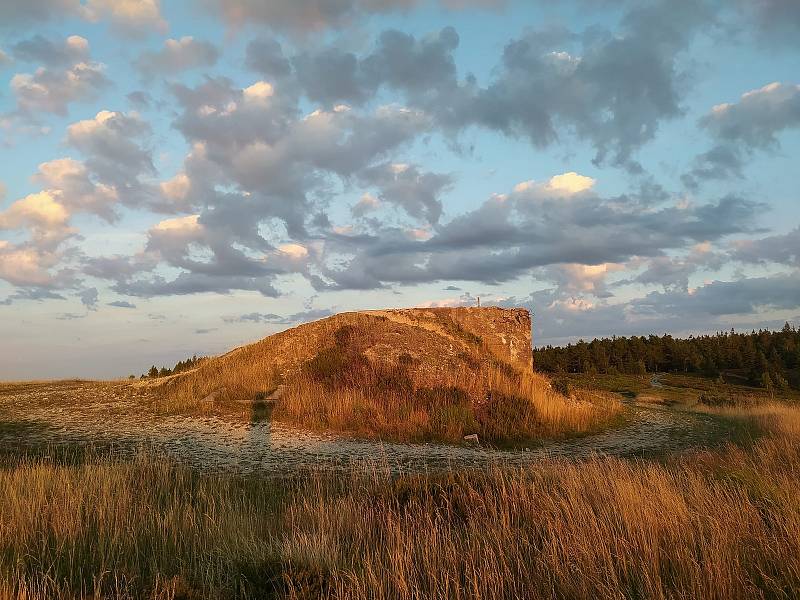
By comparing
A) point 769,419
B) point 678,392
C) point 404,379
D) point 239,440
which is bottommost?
point 678,392

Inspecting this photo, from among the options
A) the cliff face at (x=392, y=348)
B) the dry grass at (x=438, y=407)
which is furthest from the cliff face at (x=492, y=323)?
the dry grass at (x=438, y=407)

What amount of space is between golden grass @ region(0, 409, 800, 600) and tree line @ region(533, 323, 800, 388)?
48.0 metres

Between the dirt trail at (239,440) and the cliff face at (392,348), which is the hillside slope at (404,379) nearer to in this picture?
the cliff face at (392,348)

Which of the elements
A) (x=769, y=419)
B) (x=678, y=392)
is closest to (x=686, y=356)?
(x=678, y=392)

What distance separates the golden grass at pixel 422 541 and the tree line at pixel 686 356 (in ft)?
158

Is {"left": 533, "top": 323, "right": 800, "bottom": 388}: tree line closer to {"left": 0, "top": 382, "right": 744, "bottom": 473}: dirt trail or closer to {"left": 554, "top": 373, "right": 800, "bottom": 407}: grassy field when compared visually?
{"left": 554, "top": 373, "right": 800, "bottom": 407}: grassy field

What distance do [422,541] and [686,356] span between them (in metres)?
60.7

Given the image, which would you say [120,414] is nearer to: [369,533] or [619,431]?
[369,533]

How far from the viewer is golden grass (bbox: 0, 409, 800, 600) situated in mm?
4309

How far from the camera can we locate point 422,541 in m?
5.48

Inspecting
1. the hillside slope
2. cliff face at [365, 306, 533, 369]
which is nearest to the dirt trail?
the hillside slope

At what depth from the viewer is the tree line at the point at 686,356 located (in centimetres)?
5388

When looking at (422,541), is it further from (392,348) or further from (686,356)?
(686,356)

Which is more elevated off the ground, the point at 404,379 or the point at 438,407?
the point at 404,379
